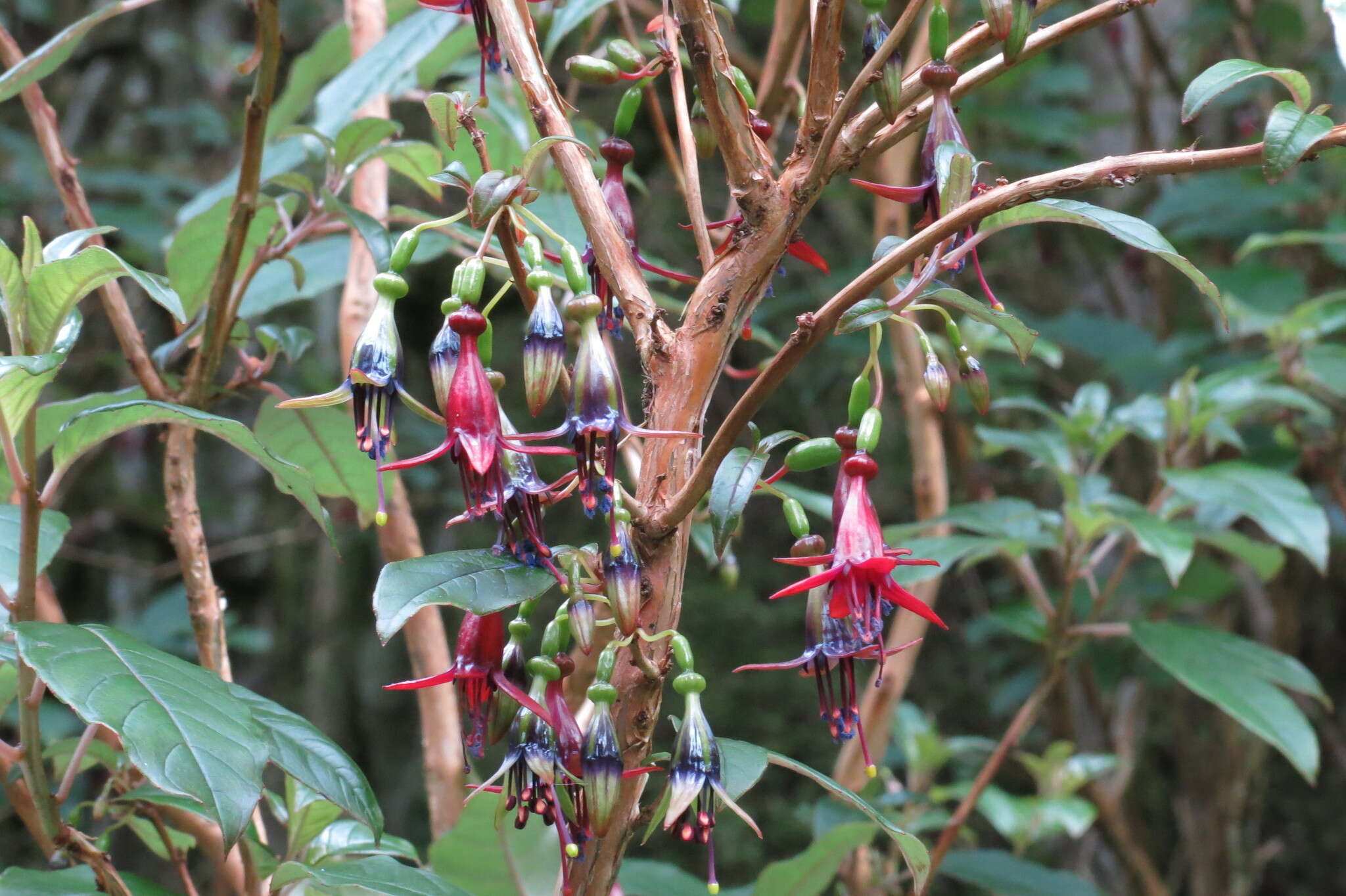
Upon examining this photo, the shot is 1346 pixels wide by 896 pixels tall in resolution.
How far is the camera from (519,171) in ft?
1.18

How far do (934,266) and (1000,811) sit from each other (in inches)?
38.3

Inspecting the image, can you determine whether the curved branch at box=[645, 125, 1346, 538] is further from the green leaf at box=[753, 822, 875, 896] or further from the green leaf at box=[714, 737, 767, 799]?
the green leaf at box=[753, 822, 875, 896]

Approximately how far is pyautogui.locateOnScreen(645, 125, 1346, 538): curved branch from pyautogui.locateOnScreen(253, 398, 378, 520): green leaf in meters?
0.33

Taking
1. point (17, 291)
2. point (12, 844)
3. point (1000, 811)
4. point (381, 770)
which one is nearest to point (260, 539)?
point (381, 770)

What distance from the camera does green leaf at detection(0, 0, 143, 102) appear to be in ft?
1.66

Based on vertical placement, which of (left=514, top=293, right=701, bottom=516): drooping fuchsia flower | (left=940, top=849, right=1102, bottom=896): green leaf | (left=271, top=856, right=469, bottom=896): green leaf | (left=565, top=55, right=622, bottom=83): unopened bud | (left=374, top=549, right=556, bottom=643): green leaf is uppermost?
(left=565, top=55, right=622, bottom=83): unopened bud

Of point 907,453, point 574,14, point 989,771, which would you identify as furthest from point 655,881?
point 907,453

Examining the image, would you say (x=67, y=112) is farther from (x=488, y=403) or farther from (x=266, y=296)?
(x=488, y=403)

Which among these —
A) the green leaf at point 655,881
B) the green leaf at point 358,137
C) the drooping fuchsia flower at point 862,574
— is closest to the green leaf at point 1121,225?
the drooping fuchsia flower at point 862,574

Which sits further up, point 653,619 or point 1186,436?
point 653,619

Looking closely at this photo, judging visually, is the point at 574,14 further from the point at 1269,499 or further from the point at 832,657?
the point at 1269,499

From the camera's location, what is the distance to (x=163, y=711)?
392 millimetres

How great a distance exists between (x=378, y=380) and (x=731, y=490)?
136 millimetres

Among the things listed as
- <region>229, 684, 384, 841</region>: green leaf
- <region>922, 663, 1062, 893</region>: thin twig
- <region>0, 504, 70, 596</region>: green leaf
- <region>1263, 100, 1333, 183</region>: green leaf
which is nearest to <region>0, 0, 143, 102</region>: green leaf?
<region>0, 504, 70, 596</region>: green leaf
